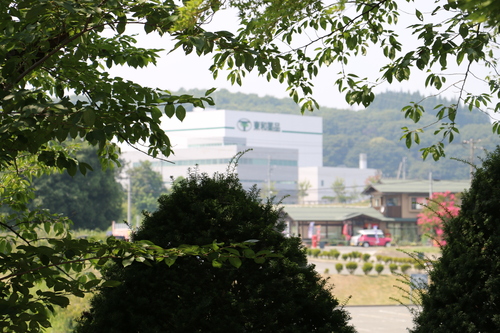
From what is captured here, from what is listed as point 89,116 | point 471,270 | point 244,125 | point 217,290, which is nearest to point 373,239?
point 471,270

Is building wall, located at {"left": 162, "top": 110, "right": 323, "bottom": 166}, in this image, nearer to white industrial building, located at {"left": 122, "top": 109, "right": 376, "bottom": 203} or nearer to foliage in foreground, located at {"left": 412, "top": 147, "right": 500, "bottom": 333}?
white industrial building, located at {"left": 122, "top": 109, "right": 376, "bottom": 203}

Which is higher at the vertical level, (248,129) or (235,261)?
(248,129)

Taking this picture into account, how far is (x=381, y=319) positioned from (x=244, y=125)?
10536 centimetres

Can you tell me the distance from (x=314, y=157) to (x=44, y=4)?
5513 inches

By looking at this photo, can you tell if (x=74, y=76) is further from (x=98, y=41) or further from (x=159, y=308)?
(x=159, y=308)

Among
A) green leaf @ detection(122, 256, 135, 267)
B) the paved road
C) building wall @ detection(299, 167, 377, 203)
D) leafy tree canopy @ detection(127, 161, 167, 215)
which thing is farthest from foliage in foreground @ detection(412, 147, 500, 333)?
building wall @ detection(299, 167, 377, 203)

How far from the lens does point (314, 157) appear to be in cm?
14212

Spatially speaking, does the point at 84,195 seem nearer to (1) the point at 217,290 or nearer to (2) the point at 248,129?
(1) the point at 217,290

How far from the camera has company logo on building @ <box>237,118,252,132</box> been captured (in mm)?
129000

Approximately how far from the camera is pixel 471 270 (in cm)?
494

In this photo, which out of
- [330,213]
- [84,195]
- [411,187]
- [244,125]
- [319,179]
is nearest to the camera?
[84,195]

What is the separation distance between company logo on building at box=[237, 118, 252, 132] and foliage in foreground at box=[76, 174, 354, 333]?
125084mm

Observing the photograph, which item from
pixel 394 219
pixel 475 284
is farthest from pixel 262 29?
pixel 394 219

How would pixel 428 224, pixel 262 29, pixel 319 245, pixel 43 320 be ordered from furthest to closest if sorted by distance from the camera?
pixel 319 245
pixel 428 224
pixel 262 29
pixel 43 320
